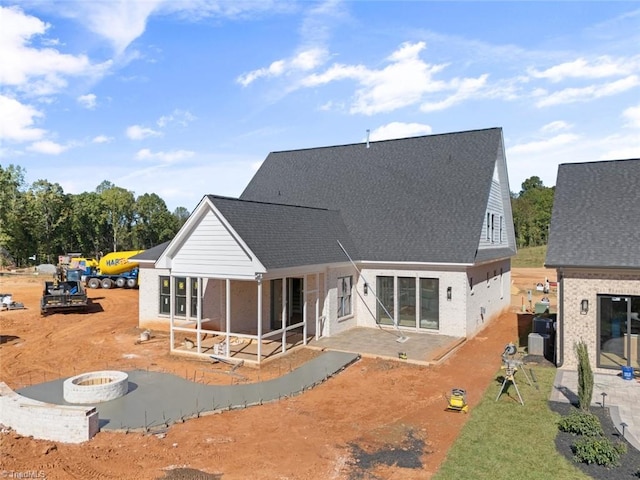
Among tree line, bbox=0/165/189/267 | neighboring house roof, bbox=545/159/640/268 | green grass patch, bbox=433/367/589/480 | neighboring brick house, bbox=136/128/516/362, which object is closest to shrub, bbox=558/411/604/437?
green grass patch, bbox=433/367/589/480

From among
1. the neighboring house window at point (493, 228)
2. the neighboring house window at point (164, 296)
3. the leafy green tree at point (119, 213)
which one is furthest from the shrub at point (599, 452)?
the leafy green tree at point (119, 213)

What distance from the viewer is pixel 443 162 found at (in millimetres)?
22391

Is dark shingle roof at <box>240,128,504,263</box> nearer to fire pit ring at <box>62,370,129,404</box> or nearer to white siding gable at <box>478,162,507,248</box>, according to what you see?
white siding gable at <box>478,162,507,248</box>

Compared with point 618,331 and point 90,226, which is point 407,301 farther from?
point 90,226

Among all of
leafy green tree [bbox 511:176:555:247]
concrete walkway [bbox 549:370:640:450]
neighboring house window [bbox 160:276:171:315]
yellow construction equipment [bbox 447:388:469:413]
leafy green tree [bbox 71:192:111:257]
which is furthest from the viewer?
leafy green tree [bbox 511:176:555:247]

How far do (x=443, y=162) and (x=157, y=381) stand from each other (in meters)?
15.9

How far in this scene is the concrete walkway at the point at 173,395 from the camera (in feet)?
34.2

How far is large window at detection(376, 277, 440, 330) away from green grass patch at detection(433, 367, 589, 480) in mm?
6783

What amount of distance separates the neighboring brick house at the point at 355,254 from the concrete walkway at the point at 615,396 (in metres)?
5.51

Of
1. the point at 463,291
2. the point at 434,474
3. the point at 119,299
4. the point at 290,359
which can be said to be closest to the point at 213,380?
the point at 290,359

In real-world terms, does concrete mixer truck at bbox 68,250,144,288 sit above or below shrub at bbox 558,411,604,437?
above

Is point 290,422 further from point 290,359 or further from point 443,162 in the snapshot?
point 443,162

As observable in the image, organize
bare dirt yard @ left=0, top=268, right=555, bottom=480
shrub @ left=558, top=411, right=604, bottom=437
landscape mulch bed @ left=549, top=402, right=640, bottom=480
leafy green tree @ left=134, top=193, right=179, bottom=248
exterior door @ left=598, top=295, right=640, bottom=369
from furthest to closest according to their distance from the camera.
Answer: leafy green tree @ left=134, top=193, right=179, bottom=248 → exterior door @ left=598, top=295, right=640, bottom=369 → shrub @ left=558, top=411, right=604, bottom=437 → bare dirt yard @ left=0, top=268, right=555, bottom=480 → landscape mulch bed @ left=549, top=402, right=640, bottom=480

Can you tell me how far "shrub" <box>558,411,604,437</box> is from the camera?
9219 mm
